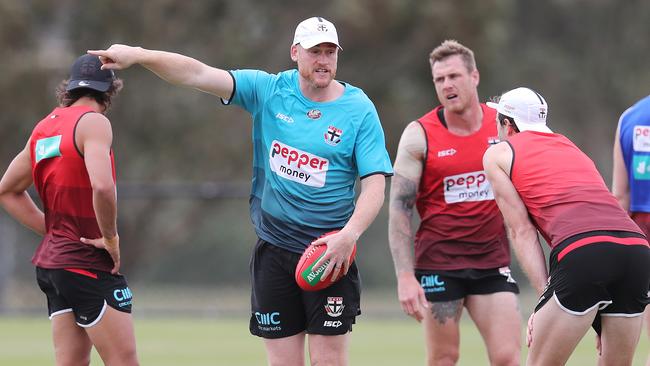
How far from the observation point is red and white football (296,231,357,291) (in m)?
6.14

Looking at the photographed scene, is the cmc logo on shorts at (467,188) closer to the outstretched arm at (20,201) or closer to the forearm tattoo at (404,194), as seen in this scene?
the forearm tattoo at (404,194)

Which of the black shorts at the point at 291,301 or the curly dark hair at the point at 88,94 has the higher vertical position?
the curly dark hair at the point at 88,94

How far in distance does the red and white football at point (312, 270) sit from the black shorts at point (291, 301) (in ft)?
0.72

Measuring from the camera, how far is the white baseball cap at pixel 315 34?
634 cm

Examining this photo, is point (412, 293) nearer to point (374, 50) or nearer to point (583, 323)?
point (583, 323)

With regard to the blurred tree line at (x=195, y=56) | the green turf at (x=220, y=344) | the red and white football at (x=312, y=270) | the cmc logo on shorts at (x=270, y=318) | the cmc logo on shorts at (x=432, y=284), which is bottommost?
the green turf at (x=220, y=344)

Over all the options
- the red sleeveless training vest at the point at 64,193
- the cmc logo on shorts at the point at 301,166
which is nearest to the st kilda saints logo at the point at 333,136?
the cmc logo on shorts at the point at 301,166

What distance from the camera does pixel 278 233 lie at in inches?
260

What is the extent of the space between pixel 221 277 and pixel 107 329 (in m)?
12.7

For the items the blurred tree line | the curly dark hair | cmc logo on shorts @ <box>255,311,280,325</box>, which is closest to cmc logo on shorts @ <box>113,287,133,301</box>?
cmc logo on shorts @ <box>255,311,280,325</box>

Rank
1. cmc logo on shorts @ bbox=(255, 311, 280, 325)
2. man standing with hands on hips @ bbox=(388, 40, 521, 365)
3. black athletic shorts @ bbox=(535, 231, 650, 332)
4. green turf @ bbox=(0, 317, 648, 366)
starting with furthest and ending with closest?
1. green turf @ bbox=(0, 317, 648, 366)
2. man standing with hands on hips @ bbox=(388, 40, 521, 365)
3. cmc logo on shorts @ bbox=(255, 311, 280, 325)
4. black athletic shorts @ bbox=(535, 231, 650, 332)

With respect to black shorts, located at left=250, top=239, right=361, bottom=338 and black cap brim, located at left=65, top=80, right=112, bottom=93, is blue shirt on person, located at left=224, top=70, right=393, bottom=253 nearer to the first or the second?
black shorts, located at left=250, top=239, right=361, bottom=338

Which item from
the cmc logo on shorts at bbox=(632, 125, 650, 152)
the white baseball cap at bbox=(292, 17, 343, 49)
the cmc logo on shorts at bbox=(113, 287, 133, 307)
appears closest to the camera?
the white baseball cap at bbox=(292, 17, 343, 49)

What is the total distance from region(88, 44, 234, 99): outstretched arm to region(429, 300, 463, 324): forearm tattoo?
2.33 metres
